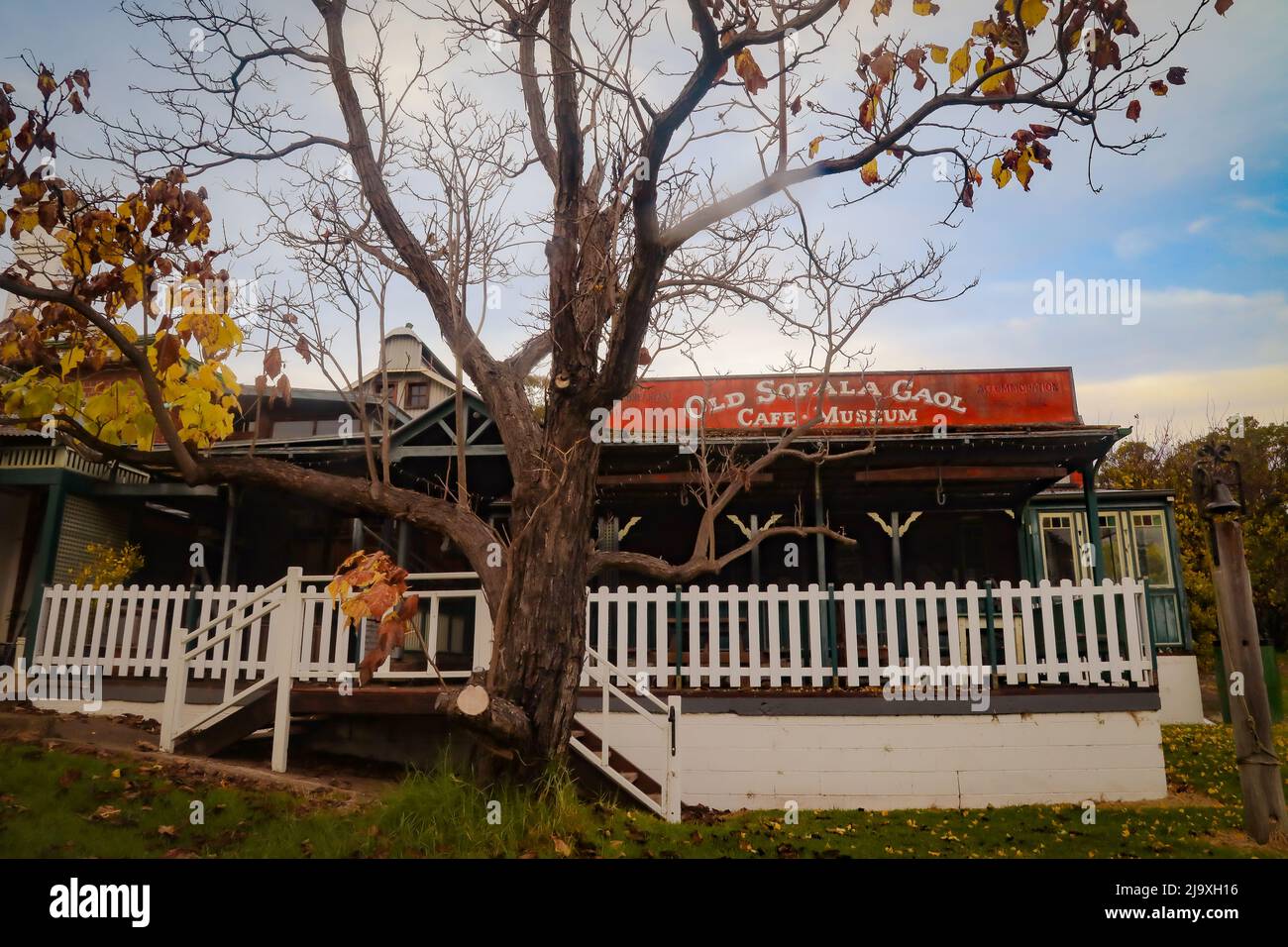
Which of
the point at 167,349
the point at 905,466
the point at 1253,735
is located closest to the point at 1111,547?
the point at 905,466

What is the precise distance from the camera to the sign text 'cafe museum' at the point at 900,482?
1262 cm

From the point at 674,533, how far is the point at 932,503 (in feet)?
15.2

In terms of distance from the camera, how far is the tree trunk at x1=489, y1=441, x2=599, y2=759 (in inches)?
242

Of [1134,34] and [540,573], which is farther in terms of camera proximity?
[540,573]

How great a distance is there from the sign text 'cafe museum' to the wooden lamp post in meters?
4.49

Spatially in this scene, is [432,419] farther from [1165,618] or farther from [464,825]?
[1165,618]

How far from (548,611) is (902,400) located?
9.48 meters

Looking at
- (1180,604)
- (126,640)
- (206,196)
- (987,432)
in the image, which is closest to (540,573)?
(206,196)

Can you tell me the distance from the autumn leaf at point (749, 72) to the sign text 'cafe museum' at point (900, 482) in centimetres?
564

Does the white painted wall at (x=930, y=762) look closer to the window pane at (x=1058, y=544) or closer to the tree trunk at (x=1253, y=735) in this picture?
the tree trunk at (x=1253, y=735)

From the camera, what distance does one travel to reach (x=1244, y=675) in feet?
22.1

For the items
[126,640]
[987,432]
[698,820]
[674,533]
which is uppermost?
[987,432]
